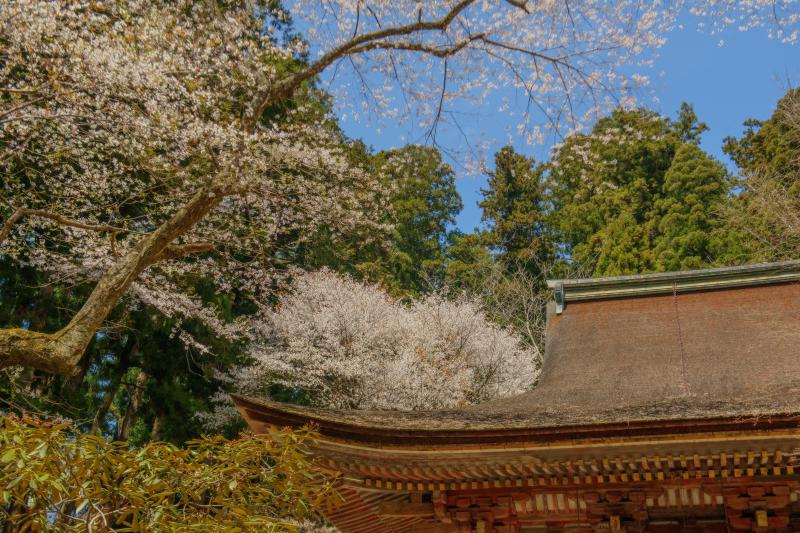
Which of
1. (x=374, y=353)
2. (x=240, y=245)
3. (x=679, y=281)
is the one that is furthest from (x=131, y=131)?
(x=374, y=353)

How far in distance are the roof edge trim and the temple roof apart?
13 mm

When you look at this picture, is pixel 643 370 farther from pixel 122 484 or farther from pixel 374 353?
pixel 374 353

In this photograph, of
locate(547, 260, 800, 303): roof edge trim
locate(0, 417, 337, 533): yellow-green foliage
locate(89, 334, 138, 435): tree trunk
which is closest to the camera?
locate(0, 417, 337, 533): yellow-green foliage

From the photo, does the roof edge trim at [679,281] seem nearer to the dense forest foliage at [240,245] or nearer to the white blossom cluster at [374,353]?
the dense forest foliage at [240,245]

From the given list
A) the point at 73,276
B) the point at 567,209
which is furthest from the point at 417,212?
the point at 73,276

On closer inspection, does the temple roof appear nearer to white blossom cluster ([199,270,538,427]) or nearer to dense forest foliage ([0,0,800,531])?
dense forest foliage ([0,0,800,531])

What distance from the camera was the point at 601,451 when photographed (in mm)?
4992

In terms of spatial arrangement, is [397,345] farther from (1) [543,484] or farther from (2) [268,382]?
(1) [543,484]

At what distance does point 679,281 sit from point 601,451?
3.74 meters

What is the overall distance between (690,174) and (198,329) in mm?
16542

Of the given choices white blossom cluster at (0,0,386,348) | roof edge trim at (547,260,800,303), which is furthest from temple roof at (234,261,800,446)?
white blossom cluster at (0,0,386,348)

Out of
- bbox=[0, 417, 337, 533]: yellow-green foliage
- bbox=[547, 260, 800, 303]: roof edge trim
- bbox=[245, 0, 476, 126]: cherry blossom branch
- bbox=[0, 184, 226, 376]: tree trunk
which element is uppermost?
bbox=[245, 0, 476, 126]: cherry blossom branch

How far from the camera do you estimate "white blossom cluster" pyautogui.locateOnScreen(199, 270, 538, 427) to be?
50.2 ft

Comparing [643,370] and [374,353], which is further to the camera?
[374,353]
